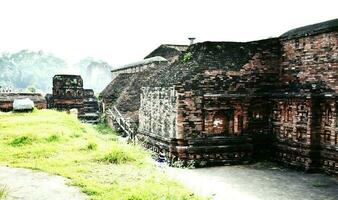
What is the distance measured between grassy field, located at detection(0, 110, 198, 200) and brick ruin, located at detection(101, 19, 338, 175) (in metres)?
2.10

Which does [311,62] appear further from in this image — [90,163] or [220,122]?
[90,163]

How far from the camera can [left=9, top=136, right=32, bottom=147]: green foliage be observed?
10977 mm

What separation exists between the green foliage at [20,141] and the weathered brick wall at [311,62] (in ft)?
26.1

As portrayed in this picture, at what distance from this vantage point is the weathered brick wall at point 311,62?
9914mm

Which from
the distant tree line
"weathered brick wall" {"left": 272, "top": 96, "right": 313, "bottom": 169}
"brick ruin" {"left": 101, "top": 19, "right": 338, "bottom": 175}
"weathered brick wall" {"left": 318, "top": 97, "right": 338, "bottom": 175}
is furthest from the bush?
the distant tree line

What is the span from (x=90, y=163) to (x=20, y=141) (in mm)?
→ 3556

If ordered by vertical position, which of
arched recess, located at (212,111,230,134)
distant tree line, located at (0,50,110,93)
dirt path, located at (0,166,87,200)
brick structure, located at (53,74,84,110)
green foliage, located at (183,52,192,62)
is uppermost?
distant tree line, located at (0,50,110,93)

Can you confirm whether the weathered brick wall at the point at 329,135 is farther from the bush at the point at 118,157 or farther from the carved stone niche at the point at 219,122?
the bush at the point at 118,157

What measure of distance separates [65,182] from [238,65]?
6654mm

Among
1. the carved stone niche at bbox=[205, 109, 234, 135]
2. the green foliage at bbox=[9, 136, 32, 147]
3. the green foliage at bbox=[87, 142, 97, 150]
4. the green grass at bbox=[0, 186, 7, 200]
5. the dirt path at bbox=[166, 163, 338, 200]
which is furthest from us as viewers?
the carved stone niche at bbox=[205, 109, 234, 135]

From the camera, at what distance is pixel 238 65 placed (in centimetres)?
1159

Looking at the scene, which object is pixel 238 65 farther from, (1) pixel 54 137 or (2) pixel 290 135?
(1) pixel 54 137

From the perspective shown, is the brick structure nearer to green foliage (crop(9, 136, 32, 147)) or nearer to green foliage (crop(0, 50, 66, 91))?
green foliage (crop(9, 136, 32, 147))

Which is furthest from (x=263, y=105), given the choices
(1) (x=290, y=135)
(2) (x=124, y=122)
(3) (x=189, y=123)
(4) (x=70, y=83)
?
(4) (x=70, y=83)
